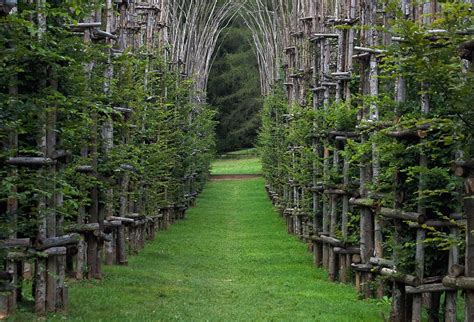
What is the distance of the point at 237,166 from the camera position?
8081cm

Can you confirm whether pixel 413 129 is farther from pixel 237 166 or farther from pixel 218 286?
pixel 237 166

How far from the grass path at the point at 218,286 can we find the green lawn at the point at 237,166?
128ft

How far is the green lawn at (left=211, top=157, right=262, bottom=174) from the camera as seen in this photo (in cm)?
7488

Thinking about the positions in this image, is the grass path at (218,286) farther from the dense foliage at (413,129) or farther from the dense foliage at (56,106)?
the dense foliage at (56,106)

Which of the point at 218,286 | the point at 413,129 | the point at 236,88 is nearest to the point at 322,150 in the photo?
the point at 218,286

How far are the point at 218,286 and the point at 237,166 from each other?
6095 cm

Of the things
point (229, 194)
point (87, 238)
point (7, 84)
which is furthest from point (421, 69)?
point (229, 194)

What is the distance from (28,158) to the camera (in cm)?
1292

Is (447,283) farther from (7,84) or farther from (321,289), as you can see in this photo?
(321,289)

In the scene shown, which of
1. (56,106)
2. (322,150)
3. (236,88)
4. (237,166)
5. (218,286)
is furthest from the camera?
A: (237,166)

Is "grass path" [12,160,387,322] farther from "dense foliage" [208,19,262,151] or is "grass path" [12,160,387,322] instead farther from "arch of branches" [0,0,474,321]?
"dense foliage" [208,19,262,151]

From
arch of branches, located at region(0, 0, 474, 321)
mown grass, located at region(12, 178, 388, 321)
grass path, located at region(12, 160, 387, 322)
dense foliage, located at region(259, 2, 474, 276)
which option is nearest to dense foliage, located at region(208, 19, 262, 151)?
grass path, located at region(12, 160, 387, 322)

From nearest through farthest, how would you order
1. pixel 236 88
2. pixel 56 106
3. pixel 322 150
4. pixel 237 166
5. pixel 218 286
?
pixel 56 106
pixel 218 286
pixel 322 150
pixel 236 88
pixel 237 166

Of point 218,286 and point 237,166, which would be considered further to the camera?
point 237,166
